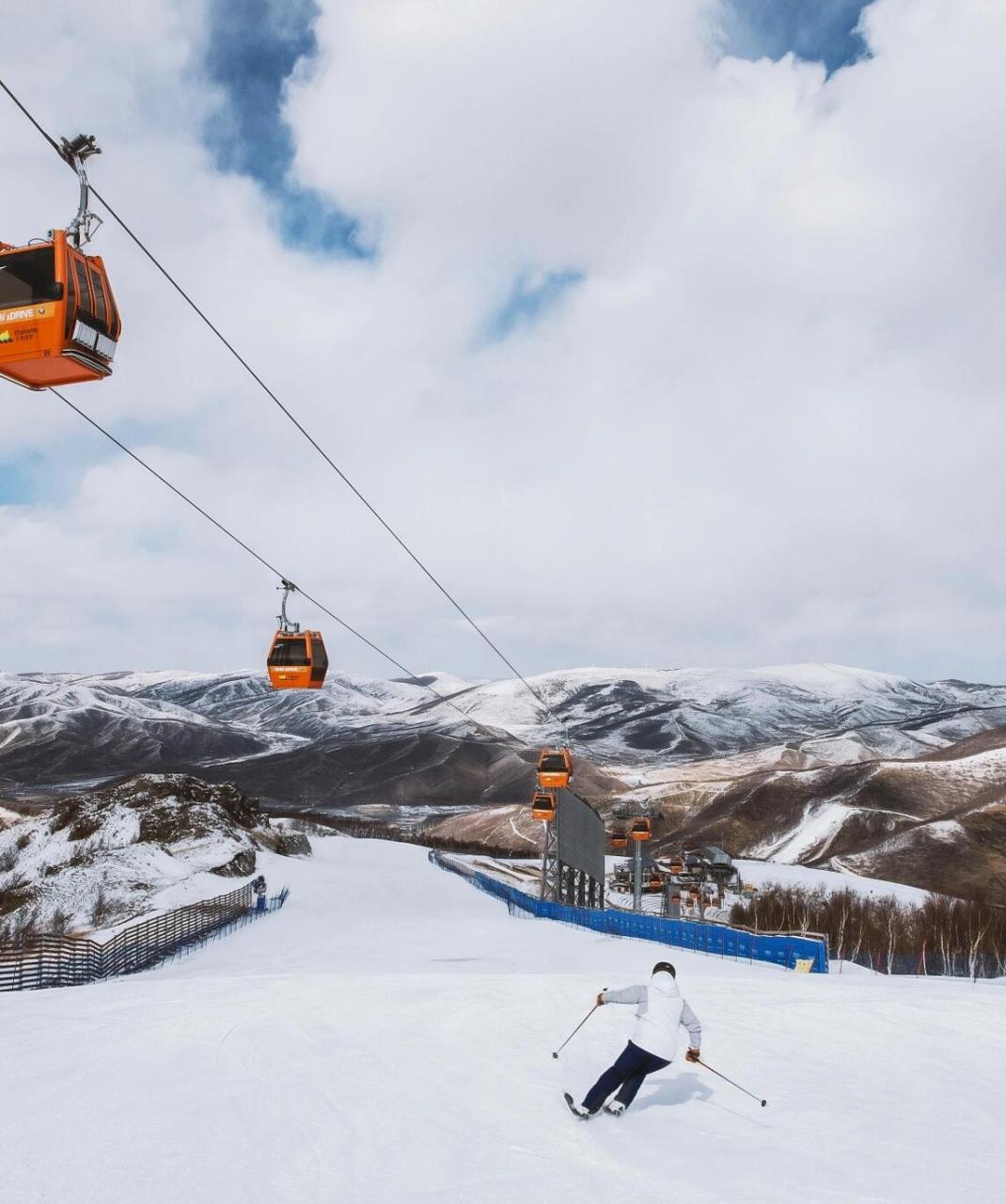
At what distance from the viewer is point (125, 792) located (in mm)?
71250

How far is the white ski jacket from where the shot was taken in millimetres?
8312

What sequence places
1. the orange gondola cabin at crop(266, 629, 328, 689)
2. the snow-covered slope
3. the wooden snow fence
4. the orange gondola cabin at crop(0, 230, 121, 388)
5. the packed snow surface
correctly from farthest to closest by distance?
1. the snow-covered slope
2. the wooden snow fence
3. the orange gondola cabin at crop(266, 629, 328, 689)
4. the orange gondola cabin at crop(0, 230, 121, 388)
5. the packed snow surface

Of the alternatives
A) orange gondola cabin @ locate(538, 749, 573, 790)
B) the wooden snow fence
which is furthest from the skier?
orange gondola cabin @ locate(538, 749, 573, 790)

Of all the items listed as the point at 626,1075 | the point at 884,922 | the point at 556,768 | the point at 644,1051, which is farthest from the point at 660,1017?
the point at 884,922

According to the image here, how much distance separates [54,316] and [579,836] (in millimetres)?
60593

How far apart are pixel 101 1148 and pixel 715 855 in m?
58.6

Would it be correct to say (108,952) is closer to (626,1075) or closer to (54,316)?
(54,316)

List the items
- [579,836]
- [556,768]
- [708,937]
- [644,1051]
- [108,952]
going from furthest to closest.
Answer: [579,836] → [556,768] → [708,937] → [108,952] → [644,1051]

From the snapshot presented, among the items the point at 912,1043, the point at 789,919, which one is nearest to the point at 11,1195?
the point at 912,1043

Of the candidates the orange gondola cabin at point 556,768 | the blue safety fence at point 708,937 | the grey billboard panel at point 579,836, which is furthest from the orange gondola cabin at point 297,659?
the grey billboard panel at point 579,836

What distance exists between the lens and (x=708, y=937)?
32.6 meters

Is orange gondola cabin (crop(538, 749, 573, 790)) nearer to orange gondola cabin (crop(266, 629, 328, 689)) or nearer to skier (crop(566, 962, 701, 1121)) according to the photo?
orange gondola cabin (crop(266, 629, 328, 689))

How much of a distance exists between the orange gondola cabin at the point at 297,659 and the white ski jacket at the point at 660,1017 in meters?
18.3

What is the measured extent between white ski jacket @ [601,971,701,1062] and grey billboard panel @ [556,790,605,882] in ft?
174
